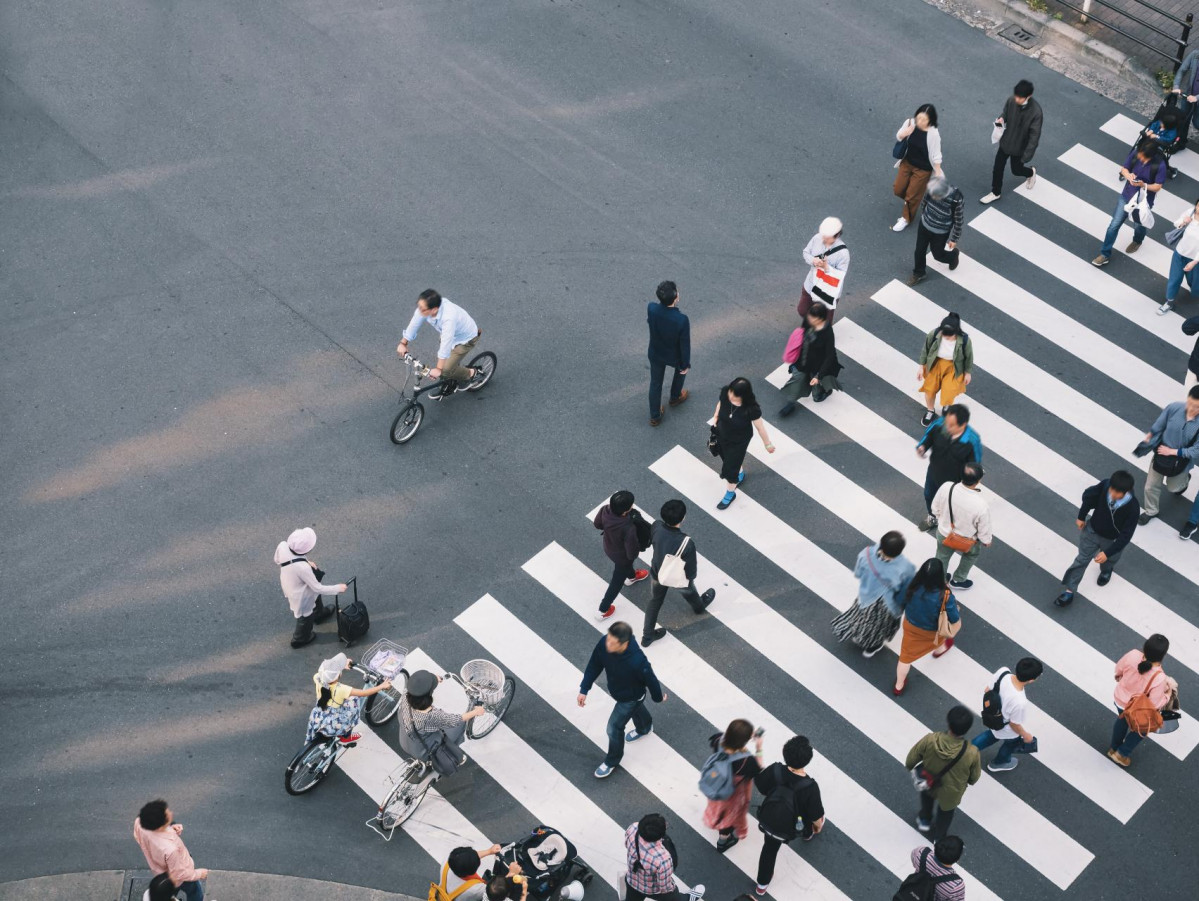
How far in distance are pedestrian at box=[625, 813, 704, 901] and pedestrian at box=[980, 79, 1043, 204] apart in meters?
9.93

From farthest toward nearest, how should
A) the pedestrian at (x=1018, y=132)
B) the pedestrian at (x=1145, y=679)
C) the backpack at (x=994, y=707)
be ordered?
the pedestrian at (x=1018, y=132), the backpack at (x=994, y=707), the pedestrian at (x=1145, y=679)

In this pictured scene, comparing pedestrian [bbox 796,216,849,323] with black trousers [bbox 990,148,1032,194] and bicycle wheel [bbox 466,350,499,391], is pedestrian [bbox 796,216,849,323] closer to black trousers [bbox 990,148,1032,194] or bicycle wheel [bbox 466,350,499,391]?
black trousers [bbox 990,148,1032,194]

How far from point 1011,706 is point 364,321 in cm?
853

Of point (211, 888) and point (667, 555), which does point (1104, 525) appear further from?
point (211, 888)

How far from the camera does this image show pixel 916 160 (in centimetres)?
1591

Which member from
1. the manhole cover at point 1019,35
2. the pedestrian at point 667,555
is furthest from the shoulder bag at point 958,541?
the manhole cover at point 1019,35

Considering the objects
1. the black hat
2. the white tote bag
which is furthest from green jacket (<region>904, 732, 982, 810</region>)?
the black hat

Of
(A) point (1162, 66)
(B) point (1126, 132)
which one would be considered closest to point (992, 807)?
(B) point (1126, 132)

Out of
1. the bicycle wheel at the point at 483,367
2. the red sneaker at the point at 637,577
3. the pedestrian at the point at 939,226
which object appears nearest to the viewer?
the red sneaker at the point at 637,577

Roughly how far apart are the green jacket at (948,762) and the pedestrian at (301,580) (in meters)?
5.41

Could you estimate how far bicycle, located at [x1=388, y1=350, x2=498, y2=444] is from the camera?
14.6 m

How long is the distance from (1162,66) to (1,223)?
15.6m

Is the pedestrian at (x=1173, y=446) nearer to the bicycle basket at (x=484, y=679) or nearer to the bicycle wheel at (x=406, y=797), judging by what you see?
the bicycle basket at (x=484, y=679)

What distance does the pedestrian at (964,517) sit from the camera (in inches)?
488
